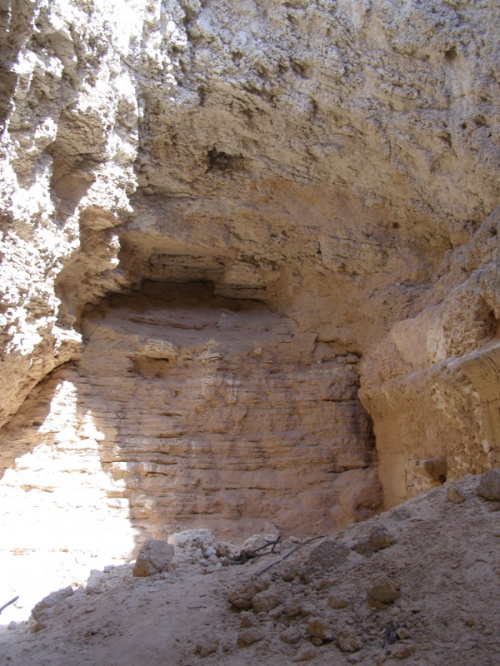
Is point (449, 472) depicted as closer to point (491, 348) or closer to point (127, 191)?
point (491, 348)

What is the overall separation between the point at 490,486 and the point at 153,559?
255 cm

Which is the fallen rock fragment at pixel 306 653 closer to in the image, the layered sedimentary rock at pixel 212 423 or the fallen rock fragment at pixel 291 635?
the fallen rock fragment at pixel 291 635

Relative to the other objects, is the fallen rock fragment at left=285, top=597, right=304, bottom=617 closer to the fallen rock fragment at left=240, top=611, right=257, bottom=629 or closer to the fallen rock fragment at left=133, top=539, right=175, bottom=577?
the fallen rock fragment at left=240, top=611, right=257, bottom=629

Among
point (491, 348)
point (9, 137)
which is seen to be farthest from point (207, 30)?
point (491, 348)

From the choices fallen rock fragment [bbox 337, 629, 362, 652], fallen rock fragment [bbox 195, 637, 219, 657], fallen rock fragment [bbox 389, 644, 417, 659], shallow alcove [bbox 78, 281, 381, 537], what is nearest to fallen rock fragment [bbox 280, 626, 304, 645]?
fallen rock fragment [bbox 337, 629, 362, 652]

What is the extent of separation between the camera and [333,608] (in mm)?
2900

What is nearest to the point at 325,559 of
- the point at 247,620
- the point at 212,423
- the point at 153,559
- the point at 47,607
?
the point at 247,620

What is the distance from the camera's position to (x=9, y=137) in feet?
16.4

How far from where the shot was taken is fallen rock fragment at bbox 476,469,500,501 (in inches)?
128

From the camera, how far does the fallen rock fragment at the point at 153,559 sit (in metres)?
4.46

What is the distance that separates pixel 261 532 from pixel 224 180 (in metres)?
4.31

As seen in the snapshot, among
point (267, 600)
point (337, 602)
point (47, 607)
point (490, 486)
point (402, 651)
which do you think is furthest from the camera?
point (47, 607)

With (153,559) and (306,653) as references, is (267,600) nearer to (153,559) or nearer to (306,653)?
(306,653)

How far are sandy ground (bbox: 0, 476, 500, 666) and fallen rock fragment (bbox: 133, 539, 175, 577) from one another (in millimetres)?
253
